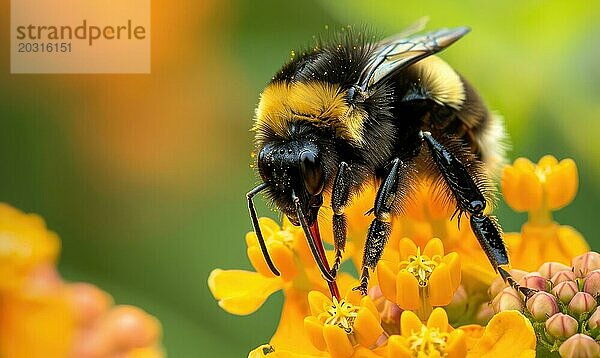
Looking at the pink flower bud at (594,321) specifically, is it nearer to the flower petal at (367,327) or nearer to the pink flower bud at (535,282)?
the pink flower bud at (535,282)

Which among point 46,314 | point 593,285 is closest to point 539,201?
point 593,285

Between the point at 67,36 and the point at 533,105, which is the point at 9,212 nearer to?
the point at 67,36

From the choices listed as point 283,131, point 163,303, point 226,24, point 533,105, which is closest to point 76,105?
point 226,24

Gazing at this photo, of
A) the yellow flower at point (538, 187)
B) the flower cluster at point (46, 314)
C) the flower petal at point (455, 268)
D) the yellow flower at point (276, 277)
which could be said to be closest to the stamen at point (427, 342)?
the flower petal at point (455, 268)

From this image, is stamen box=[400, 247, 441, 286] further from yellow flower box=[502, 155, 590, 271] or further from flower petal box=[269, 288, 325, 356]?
yellow flower box=[502, 155, 590, 271]

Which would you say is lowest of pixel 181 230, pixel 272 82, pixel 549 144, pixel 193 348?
pixel 193 348
